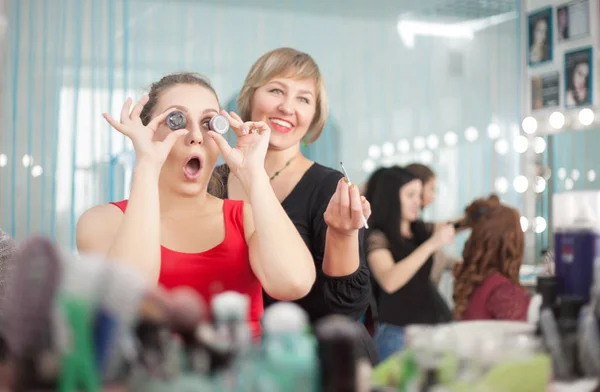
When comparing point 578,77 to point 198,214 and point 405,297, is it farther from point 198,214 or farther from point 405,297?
point 198,214

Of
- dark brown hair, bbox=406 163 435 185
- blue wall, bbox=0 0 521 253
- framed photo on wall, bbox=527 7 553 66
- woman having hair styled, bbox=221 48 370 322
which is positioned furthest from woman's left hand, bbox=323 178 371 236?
framed photo on wall, bbox=527 7 553 66

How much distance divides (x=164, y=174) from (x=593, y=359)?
71cm

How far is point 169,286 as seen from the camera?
43.2 inches

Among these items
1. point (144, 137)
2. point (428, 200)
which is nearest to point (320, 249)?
point (144, 137)

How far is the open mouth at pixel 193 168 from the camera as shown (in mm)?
1172

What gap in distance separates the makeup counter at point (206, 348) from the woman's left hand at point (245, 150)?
18.7 inches

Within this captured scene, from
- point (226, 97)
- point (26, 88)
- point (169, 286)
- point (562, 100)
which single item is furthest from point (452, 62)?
point (169, 286)

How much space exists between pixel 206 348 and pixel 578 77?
143 inches

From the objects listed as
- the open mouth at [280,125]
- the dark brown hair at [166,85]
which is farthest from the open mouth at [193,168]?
the open mouth at [280,125]

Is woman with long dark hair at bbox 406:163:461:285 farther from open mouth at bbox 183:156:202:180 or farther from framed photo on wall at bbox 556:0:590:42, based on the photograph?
open mouth at bbox 183:156:202:180

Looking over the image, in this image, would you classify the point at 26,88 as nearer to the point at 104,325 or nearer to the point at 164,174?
the point at 164,174

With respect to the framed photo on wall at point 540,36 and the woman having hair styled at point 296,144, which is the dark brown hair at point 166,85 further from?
the framed photo on wall at point 540,36

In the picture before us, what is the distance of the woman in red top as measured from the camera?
107 centimetres

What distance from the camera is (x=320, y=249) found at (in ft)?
4.86
